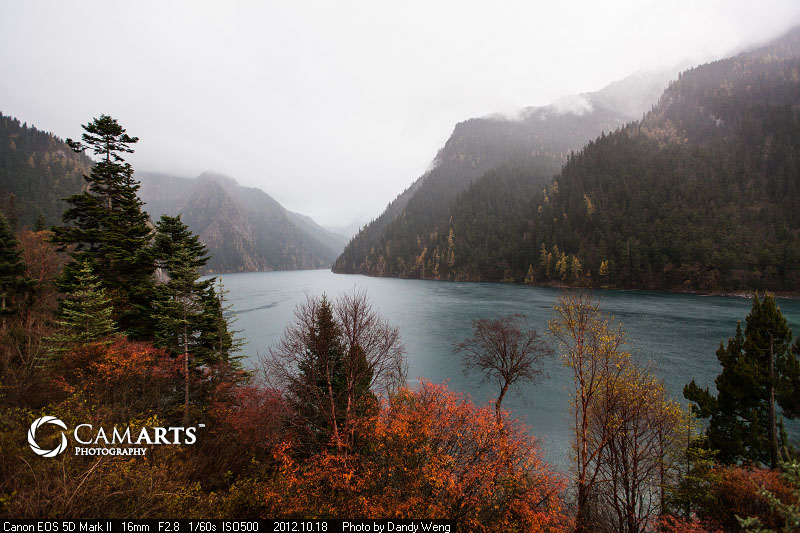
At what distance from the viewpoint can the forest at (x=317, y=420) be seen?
11.3 meters

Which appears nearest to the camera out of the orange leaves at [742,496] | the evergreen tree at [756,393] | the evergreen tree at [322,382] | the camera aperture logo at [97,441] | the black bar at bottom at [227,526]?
the black bar at bottom at [227,526]

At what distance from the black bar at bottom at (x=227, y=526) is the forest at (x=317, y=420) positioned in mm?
366

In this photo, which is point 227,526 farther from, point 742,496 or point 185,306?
point 742,496

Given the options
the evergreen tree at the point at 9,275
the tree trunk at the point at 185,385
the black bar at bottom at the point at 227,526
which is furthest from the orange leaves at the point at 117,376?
the black bar at bottom at the point at 227,526

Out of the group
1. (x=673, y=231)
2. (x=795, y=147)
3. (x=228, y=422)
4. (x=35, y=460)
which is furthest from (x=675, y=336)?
(x=795, y=147)

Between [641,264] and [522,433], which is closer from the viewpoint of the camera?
[522,433]

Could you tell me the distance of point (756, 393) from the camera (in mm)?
14617

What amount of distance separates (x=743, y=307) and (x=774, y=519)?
69334 millimetres

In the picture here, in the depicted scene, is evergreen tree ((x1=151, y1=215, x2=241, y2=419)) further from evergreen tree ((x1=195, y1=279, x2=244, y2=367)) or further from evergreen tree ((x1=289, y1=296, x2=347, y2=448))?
evergreen tree ((x1=289, y1=296, x2=347, y2=448))

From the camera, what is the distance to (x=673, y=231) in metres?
87.6

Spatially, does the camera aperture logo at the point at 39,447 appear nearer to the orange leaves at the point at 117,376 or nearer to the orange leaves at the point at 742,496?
the orange leaves at the point at 117,376

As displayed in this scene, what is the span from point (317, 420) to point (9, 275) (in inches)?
763

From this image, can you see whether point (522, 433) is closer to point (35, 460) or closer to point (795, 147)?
point (35, 460)

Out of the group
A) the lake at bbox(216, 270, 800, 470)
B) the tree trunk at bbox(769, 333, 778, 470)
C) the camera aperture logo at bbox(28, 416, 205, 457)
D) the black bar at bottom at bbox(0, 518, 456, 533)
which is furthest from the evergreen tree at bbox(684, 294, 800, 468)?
the camera aperture logo at bbox(28, 416, 205, 457)
